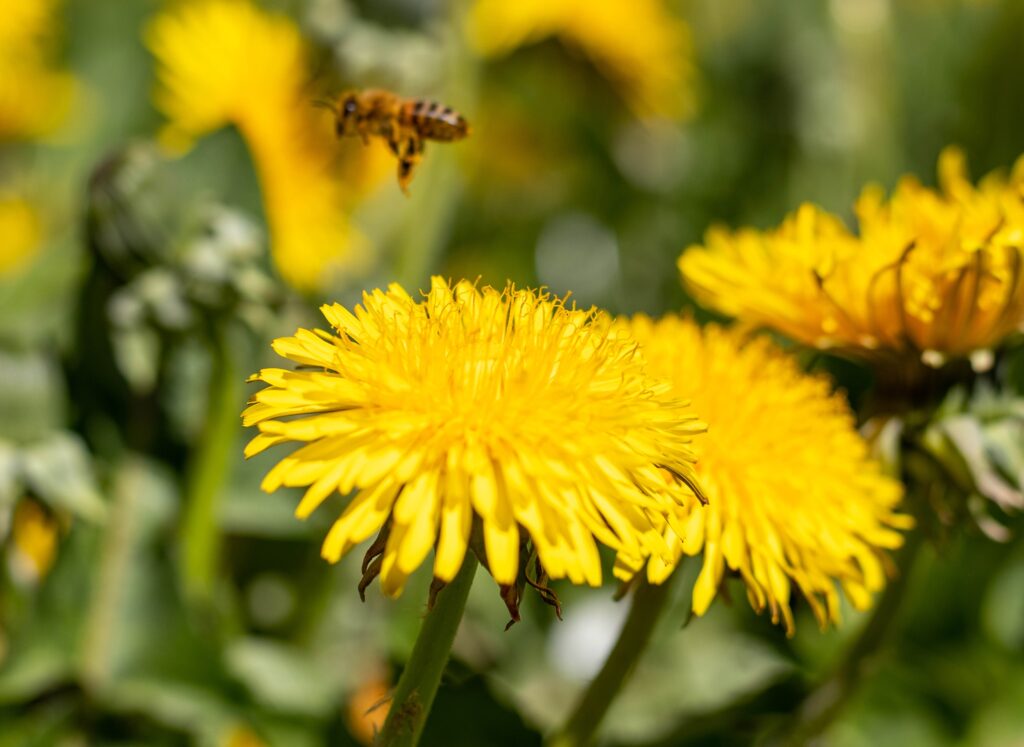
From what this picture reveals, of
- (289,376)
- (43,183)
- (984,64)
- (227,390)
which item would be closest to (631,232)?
(984,64)

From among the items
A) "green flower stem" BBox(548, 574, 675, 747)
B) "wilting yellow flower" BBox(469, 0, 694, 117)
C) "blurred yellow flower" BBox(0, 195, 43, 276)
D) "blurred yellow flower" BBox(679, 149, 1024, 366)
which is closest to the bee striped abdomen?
"blurred yellow flower" BBox(679, 149, 1024, 366)

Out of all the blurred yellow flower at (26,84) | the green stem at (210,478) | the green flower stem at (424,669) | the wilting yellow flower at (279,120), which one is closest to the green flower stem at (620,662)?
the green flower stem at (424,669)

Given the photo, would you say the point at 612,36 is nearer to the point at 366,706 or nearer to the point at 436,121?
the point at 436,121

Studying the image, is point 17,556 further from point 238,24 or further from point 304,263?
point 238,24

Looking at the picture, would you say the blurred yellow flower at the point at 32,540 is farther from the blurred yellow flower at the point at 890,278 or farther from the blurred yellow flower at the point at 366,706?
the blurred yellow flower at the point at 890,278

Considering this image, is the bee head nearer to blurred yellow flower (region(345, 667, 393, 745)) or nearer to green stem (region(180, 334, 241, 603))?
Answer: green stem (region(180, 334, 241, 603))

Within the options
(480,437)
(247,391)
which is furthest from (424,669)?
(247,391)
